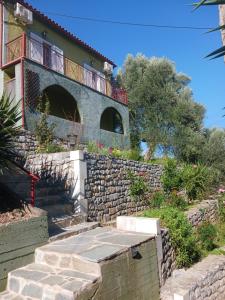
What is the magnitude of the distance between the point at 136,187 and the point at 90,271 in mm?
6445

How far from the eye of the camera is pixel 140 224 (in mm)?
6418

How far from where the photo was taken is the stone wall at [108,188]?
28.3 feet

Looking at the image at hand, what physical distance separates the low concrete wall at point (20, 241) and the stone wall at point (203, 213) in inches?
209

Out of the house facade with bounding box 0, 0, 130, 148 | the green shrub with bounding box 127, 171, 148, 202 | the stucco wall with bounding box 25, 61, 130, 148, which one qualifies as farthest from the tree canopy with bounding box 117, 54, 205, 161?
the green shrub with bounding box 127, 171, 148, 202

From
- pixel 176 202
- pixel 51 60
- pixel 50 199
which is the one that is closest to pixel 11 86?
pixel 51 60

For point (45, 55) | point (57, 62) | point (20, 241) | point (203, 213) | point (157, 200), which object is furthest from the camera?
point (57, 62)

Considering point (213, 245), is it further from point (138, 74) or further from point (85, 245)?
point (138, 74)

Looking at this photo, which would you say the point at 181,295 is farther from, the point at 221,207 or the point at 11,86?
the point at 11,86

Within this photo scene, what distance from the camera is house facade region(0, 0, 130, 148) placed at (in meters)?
11.8

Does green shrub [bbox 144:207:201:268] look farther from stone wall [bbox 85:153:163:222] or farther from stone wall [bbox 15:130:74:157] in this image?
stone wall [bbox 15:130:74:157]

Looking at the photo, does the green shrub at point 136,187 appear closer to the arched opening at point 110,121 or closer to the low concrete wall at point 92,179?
the low concrete wall at point 92,179

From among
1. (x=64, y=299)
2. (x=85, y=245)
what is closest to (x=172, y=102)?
(x=85, y=245)

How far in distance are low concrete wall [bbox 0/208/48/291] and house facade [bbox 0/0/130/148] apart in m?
5.91

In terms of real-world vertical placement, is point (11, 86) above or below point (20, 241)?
above
